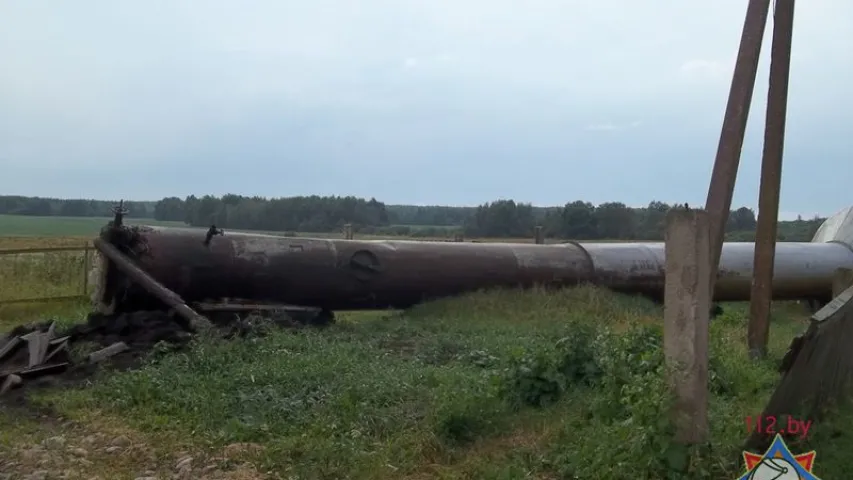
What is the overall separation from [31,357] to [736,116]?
659cm

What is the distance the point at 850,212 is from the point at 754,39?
37.5ft

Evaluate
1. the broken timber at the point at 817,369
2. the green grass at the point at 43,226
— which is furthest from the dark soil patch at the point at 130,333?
the green grass at the point at 43,226

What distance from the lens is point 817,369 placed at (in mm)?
4473

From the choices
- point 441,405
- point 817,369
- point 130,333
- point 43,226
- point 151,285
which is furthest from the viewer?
point 43,226

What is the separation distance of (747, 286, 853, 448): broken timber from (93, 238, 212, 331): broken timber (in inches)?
243

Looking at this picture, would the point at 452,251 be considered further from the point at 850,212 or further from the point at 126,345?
the point at 850,212

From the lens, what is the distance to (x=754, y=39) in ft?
20.4

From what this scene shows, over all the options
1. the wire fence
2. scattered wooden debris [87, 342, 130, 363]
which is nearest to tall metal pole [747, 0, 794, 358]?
scattered wooden debris [87, 342, 130, 363]

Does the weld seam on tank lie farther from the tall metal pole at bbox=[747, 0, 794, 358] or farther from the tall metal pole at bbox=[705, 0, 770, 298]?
the tall metal pole at bbox=[705, 0, 770, 298]

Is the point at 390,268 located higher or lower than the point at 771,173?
lower

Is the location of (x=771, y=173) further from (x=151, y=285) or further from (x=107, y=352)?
(x=151, y=285)

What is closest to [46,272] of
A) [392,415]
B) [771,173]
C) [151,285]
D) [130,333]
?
[151,285]

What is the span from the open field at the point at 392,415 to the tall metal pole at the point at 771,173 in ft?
1.20

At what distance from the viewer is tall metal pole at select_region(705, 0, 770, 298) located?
5719mm
